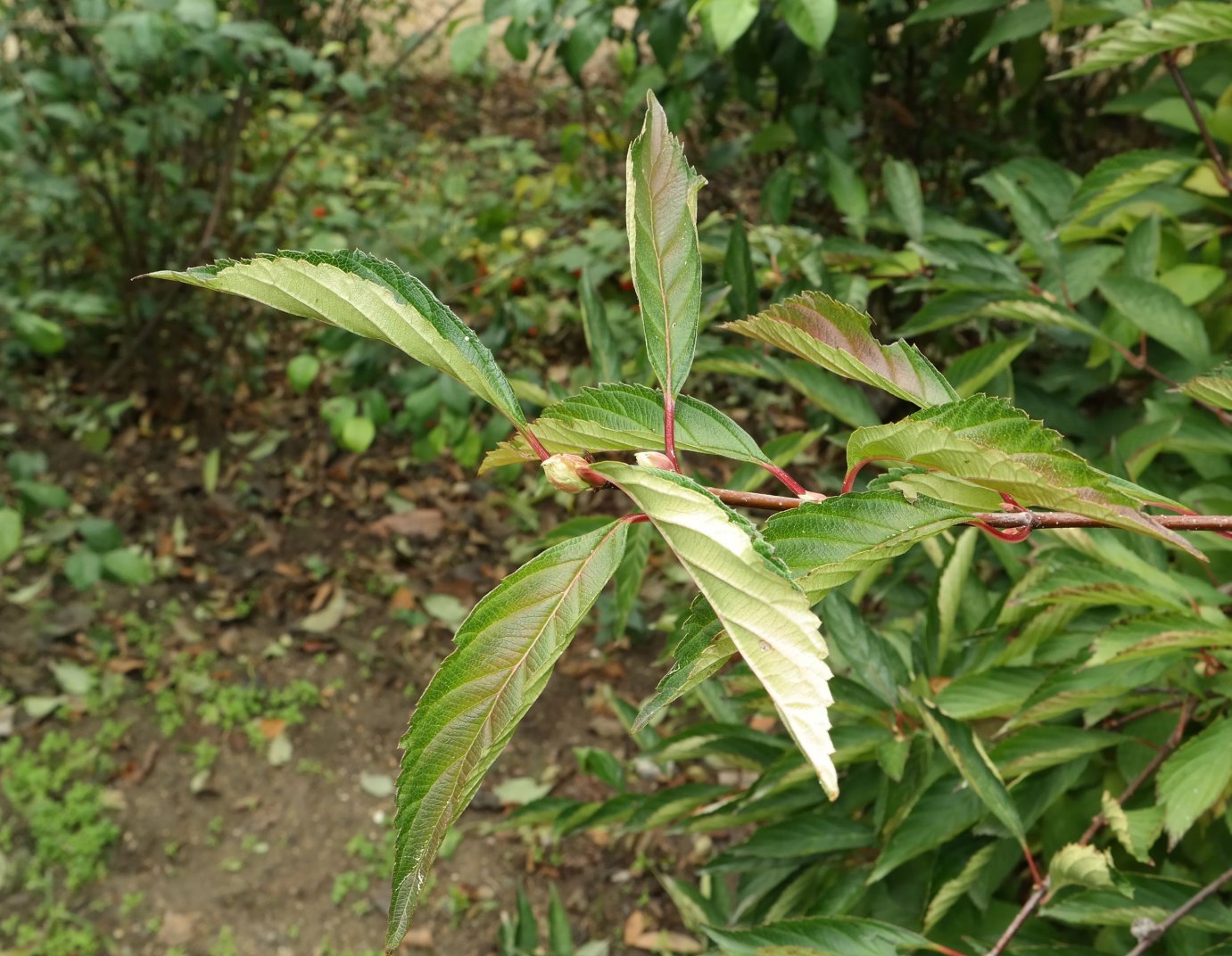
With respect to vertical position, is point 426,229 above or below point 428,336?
below

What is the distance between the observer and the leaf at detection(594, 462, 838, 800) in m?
0.44

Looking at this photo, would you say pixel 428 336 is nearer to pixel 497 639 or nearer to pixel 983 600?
pixel 497 639

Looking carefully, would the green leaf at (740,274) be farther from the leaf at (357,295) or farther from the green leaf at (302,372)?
the green leaf at (302,372)

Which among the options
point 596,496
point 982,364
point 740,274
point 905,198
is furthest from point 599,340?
point 596,496

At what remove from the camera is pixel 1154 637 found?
899 millimetres

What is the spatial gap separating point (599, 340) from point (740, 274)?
200 millimetres

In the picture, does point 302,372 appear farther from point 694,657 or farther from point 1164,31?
point 694,657

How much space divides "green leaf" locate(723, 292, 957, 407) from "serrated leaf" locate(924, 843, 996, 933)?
2.05 feet

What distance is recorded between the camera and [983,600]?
4.35ft

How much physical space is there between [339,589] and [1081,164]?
2319 mm

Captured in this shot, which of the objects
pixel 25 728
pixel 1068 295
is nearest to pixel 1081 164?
pixel 1068 295

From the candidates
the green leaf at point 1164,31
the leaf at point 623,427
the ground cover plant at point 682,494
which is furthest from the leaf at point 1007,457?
the green leaf at point 1164,31

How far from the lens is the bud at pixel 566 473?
54cm

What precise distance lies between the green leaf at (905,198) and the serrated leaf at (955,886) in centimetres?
89
